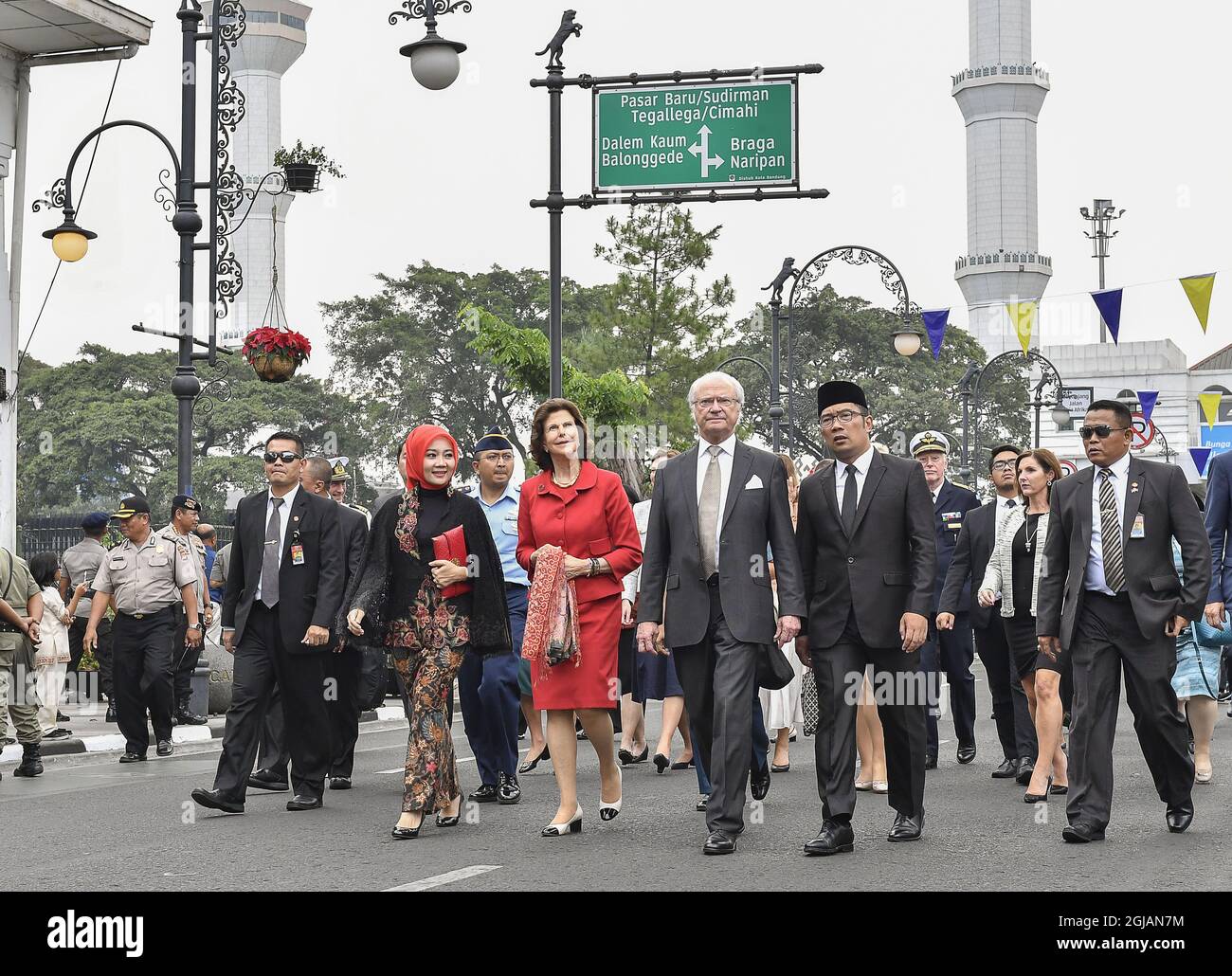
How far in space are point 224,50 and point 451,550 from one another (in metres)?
11.0

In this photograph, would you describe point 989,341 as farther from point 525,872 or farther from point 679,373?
point 525,872

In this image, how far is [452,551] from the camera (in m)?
8.59

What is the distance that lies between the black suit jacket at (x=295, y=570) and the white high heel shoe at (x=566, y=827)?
1881mm

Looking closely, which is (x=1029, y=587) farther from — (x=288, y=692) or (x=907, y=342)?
(x=907, y=342)

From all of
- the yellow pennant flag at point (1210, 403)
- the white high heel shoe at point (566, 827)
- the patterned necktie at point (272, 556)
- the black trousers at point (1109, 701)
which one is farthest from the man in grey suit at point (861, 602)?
the yellow pennant flag at point (1210, 403)

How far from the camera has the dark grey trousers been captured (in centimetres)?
761

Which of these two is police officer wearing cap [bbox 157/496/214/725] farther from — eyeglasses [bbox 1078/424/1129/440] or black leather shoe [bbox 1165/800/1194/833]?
black leather shoe [bbox 1165/800/1194/833]

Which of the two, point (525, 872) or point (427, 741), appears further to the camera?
point (427, 741)

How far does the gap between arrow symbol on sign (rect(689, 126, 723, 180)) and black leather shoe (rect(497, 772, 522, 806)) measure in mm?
7527

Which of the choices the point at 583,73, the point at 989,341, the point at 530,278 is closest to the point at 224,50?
the point at 583,73

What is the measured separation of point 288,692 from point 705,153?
7892 mm

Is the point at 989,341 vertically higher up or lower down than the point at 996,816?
higher up

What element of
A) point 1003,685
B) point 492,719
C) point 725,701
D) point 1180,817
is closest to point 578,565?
point 725,701
